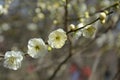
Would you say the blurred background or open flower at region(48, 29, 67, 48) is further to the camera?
the blurred background

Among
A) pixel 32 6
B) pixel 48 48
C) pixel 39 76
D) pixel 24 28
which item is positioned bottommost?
pixel 48 48

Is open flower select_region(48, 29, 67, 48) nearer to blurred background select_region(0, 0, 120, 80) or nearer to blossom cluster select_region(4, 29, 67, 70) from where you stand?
blossom cluster select_region(4, 29, 67, 70)

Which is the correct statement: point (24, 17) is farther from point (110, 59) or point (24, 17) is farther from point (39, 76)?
point (110, 59)

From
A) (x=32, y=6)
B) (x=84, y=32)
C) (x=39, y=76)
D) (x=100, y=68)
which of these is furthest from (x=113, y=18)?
(x=39, y=76)

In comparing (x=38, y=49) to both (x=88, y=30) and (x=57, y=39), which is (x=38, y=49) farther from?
(x=88, y=30)

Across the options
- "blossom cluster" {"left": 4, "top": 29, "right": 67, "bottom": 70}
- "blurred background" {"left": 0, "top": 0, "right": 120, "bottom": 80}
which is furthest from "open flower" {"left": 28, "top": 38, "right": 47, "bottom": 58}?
"blurred background" {"left": 0, "top": 0, "right": 120, "bottom": 80}
